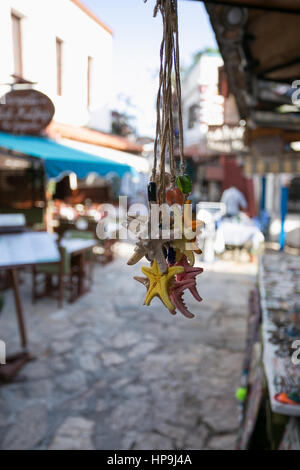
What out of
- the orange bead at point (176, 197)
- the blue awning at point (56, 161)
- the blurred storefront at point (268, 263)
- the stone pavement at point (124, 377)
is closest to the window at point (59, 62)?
the blurred storefront at point (268, 263)

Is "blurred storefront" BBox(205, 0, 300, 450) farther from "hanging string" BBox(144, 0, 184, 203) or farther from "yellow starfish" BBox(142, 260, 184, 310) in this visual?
"yellow starfish" BBox(142, 260, 184, 310)

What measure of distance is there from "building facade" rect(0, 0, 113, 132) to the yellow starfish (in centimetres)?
167

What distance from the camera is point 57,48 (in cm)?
333

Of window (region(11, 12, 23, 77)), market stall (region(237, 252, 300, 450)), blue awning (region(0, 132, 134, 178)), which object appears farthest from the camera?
blue awning (region(0, 132, 134, 178))

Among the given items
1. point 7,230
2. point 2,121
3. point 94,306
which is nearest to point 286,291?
point 7,230

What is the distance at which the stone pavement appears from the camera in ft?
9.66

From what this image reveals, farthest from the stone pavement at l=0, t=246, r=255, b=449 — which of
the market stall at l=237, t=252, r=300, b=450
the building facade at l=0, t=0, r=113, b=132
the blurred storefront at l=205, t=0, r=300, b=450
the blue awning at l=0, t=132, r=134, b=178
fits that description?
the building facade at l=0, t=0, r=113, b=132

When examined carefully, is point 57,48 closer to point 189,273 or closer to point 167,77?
point 167,77

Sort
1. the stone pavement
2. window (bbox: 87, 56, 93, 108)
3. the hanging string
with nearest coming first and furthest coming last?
the hanging string
the stone pavement
window (bbox: 87, 56, 93, 108)

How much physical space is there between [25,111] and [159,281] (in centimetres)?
323

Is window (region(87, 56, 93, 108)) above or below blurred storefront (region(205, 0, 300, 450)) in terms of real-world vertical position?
above

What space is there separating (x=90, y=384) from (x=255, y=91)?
3476 mm
